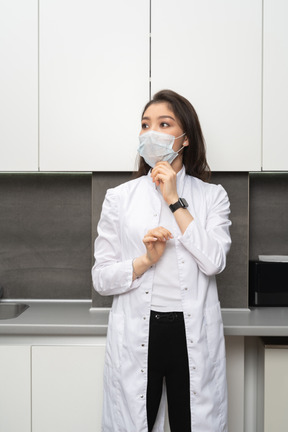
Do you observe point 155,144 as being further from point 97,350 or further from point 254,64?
point 97,350

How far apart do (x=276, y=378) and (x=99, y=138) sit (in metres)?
1.26

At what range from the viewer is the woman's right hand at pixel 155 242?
1.42 meters

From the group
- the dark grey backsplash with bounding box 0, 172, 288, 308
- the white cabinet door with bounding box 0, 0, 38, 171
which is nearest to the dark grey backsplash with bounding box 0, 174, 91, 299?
the dark grey backsplash with bounding box 0, 172, 288, 308

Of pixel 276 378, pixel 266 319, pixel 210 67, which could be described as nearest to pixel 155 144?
pixel 210 67

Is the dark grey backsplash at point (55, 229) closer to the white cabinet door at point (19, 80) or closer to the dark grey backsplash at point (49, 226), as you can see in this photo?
the dark grey backsplash at point (49, 226)

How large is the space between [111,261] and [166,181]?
35 cm

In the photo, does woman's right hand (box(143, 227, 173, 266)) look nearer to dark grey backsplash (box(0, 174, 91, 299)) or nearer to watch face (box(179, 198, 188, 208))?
watch face (box(179, 198, 188, 208))

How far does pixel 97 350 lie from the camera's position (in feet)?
5.93

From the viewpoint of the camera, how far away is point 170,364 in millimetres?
1489

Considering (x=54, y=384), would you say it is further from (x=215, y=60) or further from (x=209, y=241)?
(x=215, y=60)

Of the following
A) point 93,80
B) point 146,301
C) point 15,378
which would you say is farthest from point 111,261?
point 93,80

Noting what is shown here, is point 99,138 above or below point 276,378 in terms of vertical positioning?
above

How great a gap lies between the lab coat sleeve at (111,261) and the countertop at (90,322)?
29 centimetres

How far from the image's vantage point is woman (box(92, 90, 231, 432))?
1.48 metres
